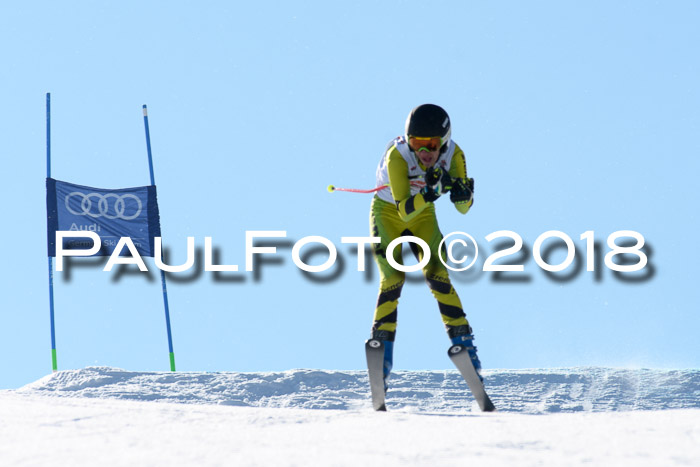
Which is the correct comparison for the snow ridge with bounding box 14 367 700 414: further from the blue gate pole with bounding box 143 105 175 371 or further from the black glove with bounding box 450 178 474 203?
the black glove with bounding box 450 178 474 203

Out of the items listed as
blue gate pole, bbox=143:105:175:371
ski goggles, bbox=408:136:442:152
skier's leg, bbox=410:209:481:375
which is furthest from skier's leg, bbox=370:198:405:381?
blue gate pole, bbox=143:105:175:371

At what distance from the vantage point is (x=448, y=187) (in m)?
5.62

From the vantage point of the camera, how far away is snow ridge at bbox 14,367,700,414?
9.76 meters

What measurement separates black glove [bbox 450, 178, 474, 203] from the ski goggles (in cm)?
29

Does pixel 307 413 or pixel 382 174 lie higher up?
pixel 382 174

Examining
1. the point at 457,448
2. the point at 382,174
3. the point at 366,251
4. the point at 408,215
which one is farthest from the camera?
the point at 366,251

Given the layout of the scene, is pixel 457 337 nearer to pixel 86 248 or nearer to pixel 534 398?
pixel 534 398

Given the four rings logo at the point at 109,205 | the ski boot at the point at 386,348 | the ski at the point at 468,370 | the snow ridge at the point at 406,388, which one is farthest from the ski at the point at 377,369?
the four rings logo at the point at 109,205

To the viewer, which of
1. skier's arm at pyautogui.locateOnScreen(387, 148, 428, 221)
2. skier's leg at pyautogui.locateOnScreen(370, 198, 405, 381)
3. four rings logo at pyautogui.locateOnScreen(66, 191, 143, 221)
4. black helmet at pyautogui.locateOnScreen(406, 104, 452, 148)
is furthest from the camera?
four rings logo at pyautogui.locateOnScreen(66, 191, 143, 221)

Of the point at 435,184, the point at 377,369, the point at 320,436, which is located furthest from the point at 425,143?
the point at 320,436

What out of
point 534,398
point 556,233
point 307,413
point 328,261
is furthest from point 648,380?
point 307,413

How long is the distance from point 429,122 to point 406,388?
5.81 meters

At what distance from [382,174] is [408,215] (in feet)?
1.97

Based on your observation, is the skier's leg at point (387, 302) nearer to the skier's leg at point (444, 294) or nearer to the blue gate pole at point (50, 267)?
the skier's leg at point (444, 294)
